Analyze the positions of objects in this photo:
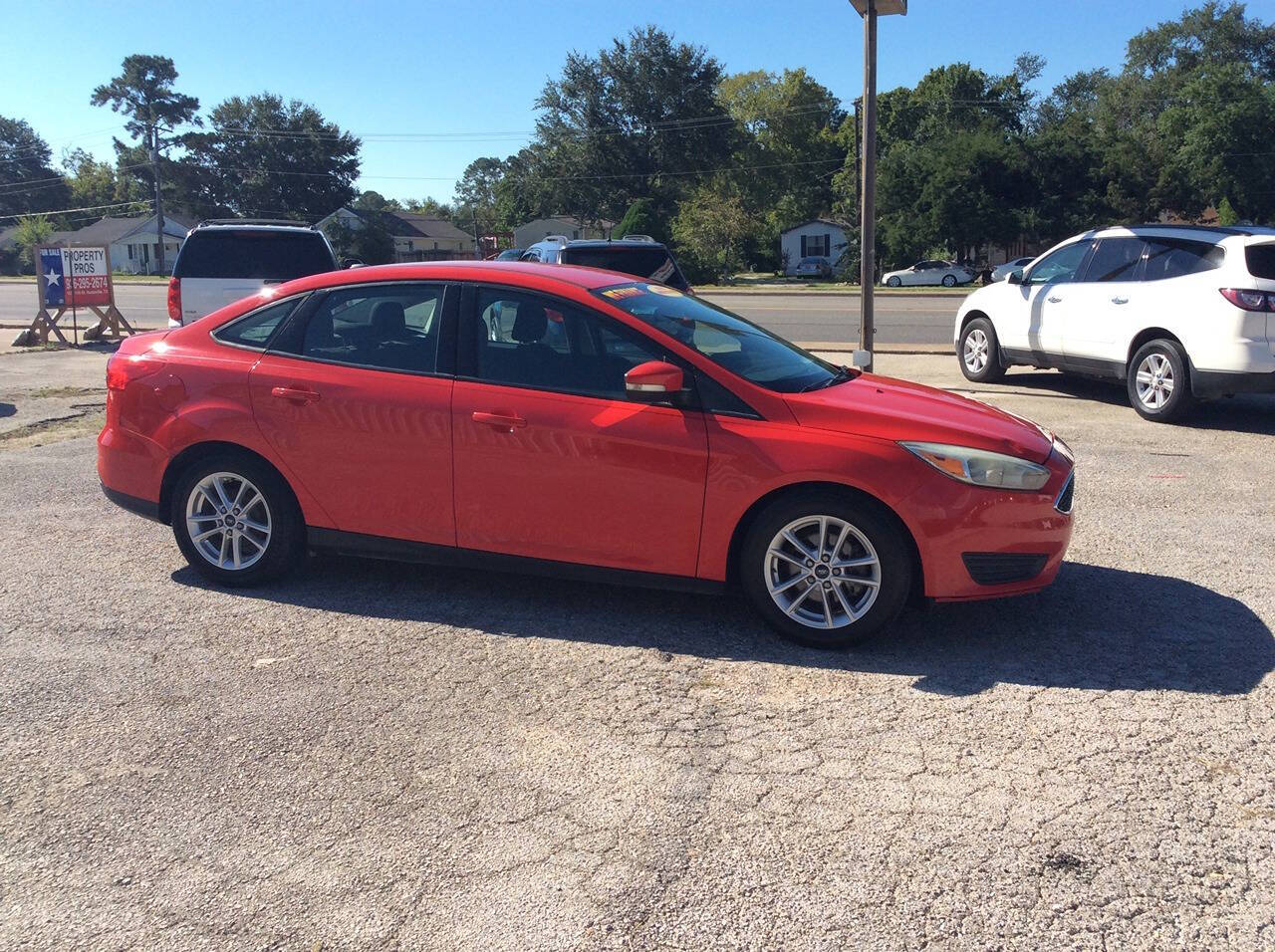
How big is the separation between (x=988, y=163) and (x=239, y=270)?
4867 cm

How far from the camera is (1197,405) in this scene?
35.8 feet

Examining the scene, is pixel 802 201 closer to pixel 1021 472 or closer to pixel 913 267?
pixel 913 267

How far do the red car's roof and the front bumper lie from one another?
6.20 feet

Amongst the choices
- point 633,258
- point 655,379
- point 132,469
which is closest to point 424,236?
point 633,258

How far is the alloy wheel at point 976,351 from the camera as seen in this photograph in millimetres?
12594

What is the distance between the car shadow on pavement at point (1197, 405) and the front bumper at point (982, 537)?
6.04 m

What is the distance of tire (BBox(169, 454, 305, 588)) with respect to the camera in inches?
216

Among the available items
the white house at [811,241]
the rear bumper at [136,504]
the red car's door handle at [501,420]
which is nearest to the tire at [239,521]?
the rear bumper at [136,504]

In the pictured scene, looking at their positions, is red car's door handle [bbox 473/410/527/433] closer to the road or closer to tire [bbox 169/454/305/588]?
tire [bbox 169/454/305/588]

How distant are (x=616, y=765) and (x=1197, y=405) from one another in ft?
30.0

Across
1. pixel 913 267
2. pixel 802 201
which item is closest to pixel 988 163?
pixel 913 267

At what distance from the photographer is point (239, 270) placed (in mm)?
12320

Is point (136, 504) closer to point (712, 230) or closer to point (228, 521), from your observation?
point (228, 521)

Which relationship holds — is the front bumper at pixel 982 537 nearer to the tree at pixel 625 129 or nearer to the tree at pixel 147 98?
the tree at pixel 625 129
